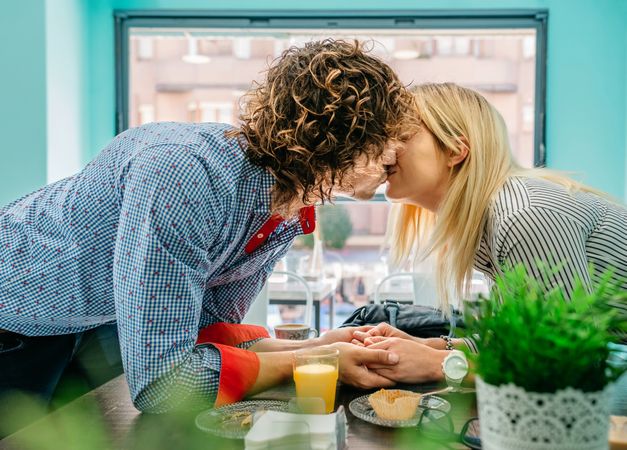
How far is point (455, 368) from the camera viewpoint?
1.12m

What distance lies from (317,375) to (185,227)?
0.32 metres

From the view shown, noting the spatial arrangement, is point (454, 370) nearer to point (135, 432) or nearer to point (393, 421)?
point (393, 421)

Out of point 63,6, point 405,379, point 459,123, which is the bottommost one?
point 405,379

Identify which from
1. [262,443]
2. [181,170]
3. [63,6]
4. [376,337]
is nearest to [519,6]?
[63,6]

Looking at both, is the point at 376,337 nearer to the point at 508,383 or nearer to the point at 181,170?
the point at 181,170

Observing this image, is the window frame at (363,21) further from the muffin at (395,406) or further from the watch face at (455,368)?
the muffin at (395,406)

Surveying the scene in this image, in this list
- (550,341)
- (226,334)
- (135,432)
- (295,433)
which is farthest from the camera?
(226,334)

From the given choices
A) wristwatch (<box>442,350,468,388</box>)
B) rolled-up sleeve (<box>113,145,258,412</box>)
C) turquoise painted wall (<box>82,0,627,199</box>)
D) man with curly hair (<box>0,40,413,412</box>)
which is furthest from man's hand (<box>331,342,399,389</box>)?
turquoise painted wall (<box>82,0,627,199</box>)

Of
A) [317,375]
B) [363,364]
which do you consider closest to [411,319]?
[363,364]

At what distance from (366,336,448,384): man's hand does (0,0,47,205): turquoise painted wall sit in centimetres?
298

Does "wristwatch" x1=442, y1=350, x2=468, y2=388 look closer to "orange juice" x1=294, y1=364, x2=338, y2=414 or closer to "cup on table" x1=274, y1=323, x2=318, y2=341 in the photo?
"orange juice" x1=294, y1=364, x2=338, y2=414

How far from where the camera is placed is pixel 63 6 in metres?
3.90

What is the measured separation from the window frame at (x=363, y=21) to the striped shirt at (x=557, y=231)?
3.06 metres

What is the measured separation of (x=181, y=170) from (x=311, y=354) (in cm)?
38
